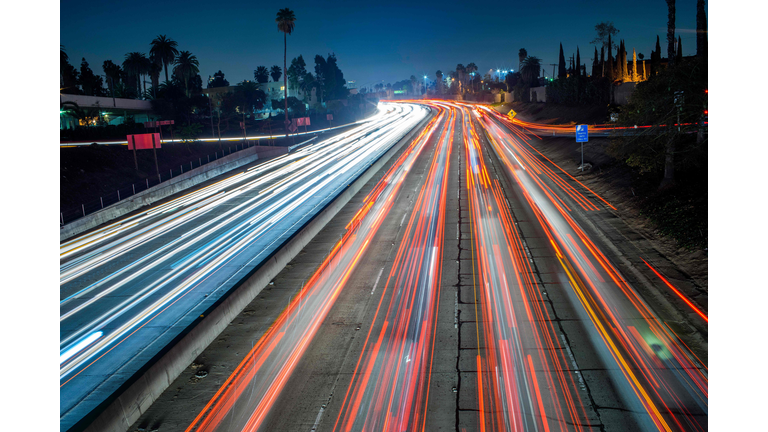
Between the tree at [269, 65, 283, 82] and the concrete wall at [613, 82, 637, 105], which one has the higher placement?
the tree at [269, 65, 283, 82]

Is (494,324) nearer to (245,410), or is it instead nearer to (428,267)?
(428,267)

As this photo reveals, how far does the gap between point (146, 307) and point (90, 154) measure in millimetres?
30739

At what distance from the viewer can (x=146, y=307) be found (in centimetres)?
1521

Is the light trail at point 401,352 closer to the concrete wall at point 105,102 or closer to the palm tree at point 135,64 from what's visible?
the concrete wall at point 105,102

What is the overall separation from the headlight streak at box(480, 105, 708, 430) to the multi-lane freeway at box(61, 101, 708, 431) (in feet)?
0.15

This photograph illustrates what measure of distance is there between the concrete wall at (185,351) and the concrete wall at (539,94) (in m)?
77.3

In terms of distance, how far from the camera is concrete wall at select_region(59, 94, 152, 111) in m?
62.9

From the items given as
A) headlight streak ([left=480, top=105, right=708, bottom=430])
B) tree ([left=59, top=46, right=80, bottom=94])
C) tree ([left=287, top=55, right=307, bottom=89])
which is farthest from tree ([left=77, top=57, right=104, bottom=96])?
headlight streak ([left=480, top=105, right=708, bottom=430])

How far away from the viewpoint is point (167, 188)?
3491 cm

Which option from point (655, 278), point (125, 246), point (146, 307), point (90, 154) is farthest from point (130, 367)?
point (90, 154)

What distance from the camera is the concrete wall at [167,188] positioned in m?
26.5

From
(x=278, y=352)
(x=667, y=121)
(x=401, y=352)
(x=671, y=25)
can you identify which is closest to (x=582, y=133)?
(x=667, y=121)

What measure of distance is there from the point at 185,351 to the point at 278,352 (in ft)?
7.43

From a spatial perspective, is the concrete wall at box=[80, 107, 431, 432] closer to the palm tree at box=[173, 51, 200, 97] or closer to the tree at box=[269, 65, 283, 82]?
the palm tree at box=[173, 51, 200, 97]
